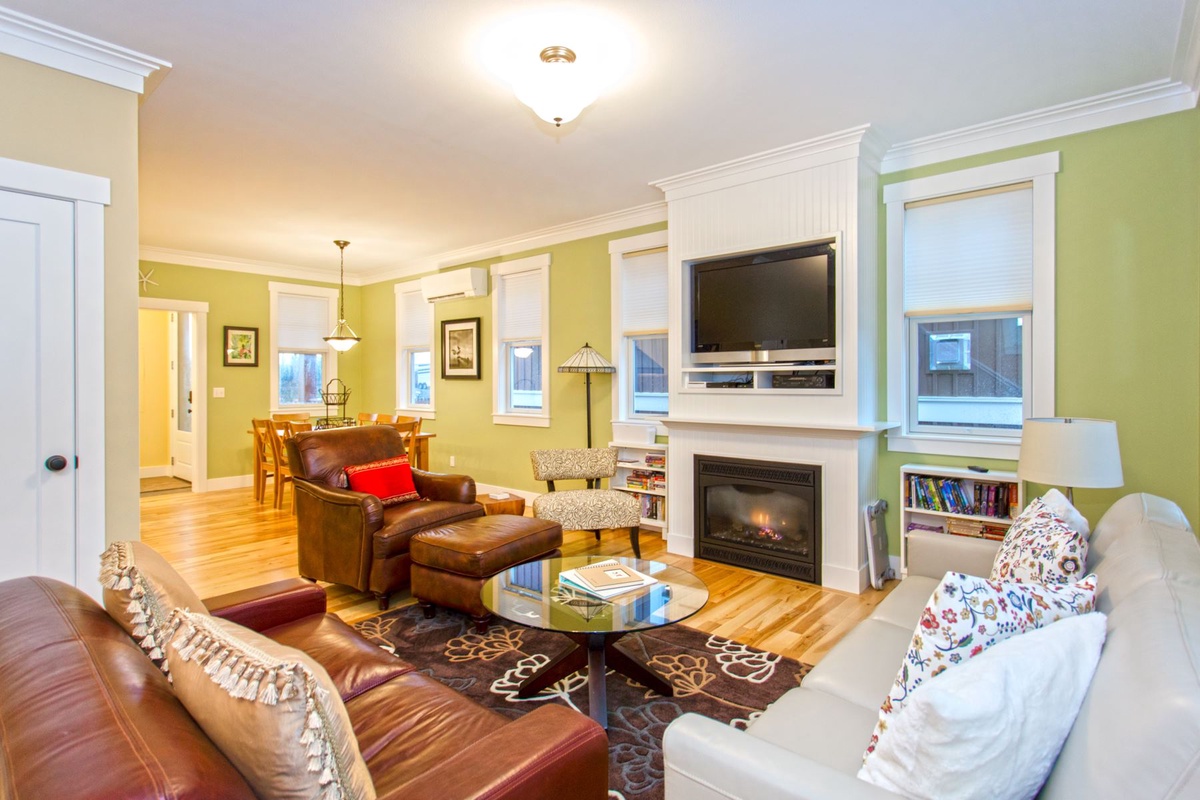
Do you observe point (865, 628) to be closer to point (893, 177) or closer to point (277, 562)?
point (893, 177)

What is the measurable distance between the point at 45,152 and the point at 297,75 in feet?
A: 3.41

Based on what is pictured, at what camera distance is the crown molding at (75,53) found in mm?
2396

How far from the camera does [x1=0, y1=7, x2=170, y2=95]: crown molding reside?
2396 mm

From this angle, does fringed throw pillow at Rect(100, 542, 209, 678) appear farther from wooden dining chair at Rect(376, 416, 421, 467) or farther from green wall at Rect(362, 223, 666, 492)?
wooden dining chair at Rect(376, 416, 421, 467)

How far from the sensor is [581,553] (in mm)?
4438

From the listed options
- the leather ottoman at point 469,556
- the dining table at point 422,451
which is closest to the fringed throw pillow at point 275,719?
the leather ottoman at point 469,556

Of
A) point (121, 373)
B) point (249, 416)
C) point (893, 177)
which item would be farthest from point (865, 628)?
point (249, 416)

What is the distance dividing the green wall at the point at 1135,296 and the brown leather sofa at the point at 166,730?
336 centimetres

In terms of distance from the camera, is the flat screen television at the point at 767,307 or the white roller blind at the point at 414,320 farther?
the white roller blind at the point at 414,320

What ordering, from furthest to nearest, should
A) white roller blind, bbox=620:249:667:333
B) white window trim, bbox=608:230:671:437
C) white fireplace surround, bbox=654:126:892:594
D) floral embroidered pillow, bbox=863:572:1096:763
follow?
1. white window trim, bbox=608:230:671:437
2. white roller blind, bbox=620:249:667:333
3. white fireplace surround, bbox=654:126:892:594
4. floral embroidered pillow, bbox=863:572:1096:763

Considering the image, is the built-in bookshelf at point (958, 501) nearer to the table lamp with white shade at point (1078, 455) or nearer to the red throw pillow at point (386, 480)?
the table lamp with white shade at point (1078, 455)

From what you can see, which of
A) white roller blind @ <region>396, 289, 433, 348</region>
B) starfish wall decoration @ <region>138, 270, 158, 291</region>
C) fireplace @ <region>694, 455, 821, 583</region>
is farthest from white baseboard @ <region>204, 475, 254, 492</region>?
A: fireplace @ <region>694, 455, 821, 583</region>

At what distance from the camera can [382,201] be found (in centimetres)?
486

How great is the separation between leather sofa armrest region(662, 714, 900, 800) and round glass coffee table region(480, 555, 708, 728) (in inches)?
32.9
